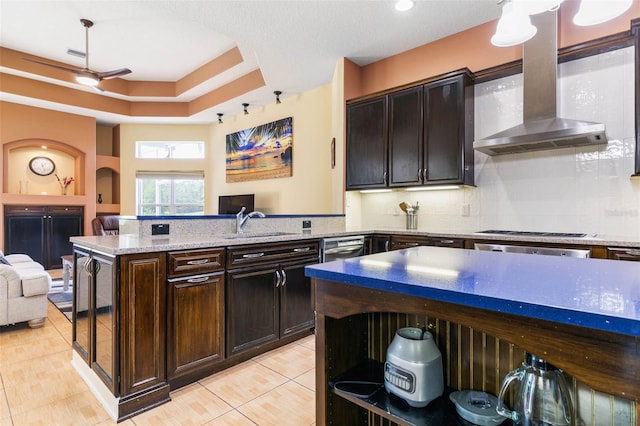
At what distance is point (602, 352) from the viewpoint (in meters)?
0.63

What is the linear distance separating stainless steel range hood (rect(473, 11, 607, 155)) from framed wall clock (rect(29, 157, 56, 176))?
8065 millimetres

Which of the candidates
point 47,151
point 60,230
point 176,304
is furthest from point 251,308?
point 47,151

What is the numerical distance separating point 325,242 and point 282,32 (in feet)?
7.52

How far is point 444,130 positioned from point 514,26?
6.09 ft

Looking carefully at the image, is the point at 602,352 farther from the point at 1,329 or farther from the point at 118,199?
the point at 118,199

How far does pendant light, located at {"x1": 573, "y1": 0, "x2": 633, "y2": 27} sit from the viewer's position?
128cm

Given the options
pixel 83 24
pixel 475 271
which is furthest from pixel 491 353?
pixel 83 24

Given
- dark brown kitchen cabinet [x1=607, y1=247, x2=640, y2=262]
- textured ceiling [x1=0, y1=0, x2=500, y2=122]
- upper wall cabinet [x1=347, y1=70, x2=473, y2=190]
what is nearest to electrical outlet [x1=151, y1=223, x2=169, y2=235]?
textured ceiling [x1=0, y1=0, x2=500, y2=122]

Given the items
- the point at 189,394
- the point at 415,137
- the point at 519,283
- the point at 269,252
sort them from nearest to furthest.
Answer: the point at 519,283, the point at 189,394, the point at 269,252, the point at 415,137

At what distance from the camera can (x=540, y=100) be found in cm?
283

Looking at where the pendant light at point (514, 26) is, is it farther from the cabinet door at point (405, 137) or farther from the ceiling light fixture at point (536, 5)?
the cabinet door at point (405, 137)

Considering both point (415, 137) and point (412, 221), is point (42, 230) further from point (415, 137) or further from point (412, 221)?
point (415, 137)

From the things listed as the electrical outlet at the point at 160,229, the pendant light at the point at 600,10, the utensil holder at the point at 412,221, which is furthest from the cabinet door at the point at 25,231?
the pendant light at the point at 600,10

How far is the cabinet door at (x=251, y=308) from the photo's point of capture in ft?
7.67
